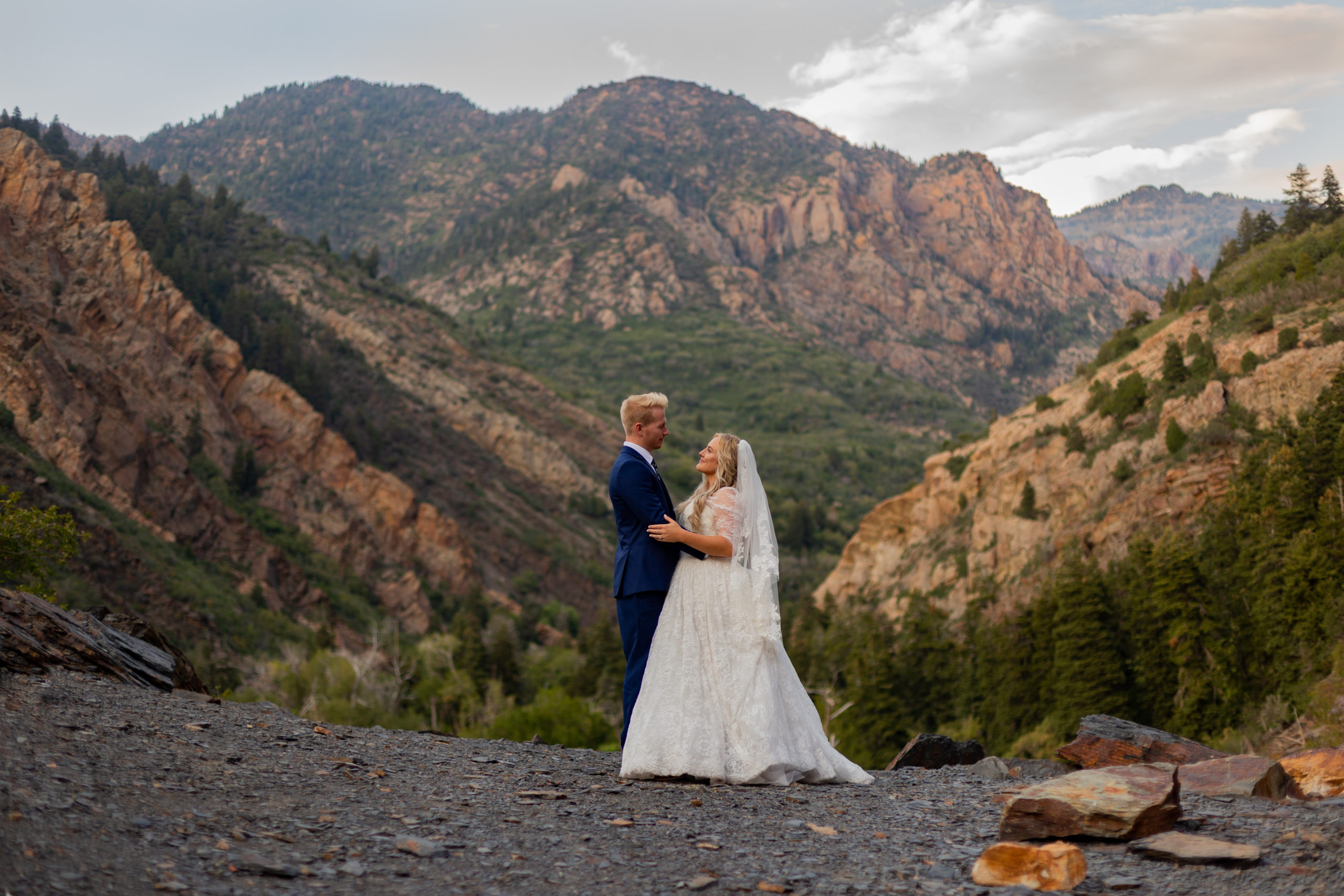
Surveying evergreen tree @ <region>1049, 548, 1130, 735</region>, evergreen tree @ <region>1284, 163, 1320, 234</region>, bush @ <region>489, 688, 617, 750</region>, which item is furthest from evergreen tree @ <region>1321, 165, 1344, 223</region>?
bush @ <region>489, 688, 617, 750</region>

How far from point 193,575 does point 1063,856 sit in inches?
1851

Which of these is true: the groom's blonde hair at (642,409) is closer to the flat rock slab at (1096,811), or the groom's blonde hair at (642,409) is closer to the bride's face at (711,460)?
the bride's face at (711,460)

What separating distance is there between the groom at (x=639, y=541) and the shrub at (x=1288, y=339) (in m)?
34.7

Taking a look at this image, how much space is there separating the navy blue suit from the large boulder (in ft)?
14.9

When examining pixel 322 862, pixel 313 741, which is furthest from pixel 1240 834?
pixel 313 741

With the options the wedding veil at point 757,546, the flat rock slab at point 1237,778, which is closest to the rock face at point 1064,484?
the flat rock slab at point 1237,778

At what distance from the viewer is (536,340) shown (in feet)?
563

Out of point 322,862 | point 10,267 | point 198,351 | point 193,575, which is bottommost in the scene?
point 193,575

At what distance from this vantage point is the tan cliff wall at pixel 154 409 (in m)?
47.1

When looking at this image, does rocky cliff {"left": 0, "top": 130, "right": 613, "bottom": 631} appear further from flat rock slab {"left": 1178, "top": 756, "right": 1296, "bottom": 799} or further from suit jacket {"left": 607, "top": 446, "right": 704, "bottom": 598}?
flat rock slab {"left": 1178, "top": 756, "right": 1296, "bottom": 799}

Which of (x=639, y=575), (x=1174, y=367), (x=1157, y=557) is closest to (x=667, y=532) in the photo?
(x=639, y=575)

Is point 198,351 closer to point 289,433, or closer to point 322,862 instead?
point 289,433

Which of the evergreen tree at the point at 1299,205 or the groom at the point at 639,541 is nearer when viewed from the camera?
the groom at the point at 639,541

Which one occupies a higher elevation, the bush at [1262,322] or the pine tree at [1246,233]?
the pine tree at [1246,233]
